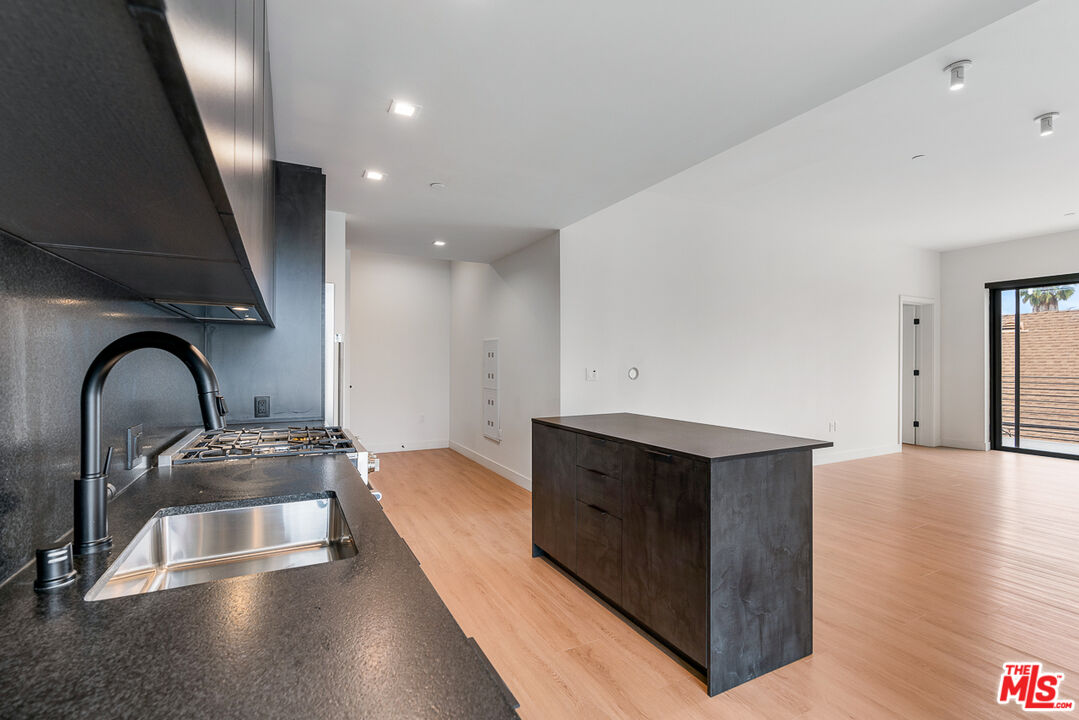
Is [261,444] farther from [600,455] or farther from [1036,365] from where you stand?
[1036,365]

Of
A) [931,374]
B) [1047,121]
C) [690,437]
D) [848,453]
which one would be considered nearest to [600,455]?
[690,437]

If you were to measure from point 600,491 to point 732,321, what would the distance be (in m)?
3.42

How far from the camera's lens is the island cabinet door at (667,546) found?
1.94m

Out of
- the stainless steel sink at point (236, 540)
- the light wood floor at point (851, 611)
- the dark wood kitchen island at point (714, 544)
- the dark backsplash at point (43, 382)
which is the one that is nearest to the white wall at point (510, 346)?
the light wood floor at point (851, 611)

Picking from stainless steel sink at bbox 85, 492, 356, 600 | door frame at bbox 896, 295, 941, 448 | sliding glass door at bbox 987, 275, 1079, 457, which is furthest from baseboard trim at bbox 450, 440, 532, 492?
sliding glass door at bbox 987, 275, 1079, 457

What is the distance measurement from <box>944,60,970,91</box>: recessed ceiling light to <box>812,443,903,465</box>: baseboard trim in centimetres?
424

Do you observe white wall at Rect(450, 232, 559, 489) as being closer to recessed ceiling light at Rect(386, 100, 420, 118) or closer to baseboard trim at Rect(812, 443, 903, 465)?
recessed ceiling light at Rect(386, 100, 420, 118)

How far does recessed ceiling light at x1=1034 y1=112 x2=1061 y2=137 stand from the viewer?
3086 mm

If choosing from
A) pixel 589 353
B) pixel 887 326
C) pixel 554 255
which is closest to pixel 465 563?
pixel 589 353

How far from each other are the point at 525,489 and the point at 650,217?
2.85 meters

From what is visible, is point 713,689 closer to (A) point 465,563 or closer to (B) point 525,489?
(A) point 465,563

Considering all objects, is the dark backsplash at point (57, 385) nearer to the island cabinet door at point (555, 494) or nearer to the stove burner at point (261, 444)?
the stove burner at point (261, 444)

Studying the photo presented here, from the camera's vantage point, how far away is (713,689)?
1.89 m

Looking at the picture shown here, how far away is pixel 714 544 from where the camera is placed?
1.90m
